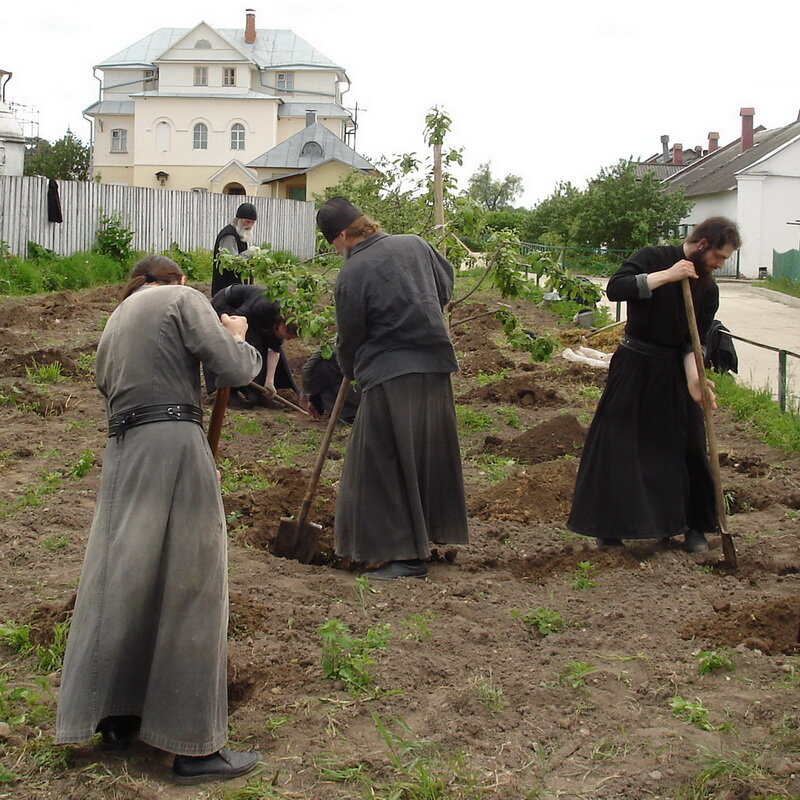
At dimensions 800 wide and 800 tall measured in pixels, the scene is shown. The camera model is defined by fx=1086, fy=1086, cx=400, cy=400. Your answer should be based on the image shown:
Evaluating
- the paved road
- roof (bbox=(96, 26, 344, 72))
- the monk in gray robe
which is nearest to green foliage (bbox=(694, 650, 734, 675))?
the monk in gray robe

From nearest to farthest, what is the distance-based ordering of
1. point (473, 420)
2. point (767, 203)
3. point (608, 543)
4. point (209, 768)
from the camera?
point (209, 768) < point (608, 543) < point (473, 420) < point (767, 203)

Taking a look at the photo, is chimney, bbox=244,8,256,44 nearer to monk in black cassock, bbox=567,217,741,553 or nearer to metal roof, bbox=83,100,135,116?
metal roof, bbox=83,100,135,116

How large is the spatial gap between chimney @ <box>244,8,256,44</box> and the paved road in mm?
40109

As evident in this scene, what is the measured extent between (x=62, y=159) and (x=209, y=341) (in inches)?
2405

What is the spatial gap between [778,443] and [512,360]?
5.26m

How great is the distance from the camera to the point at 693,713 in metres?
3.78

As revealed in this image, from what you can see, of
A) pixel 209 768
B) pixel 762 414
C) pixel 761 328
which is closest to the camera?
pixel 209 768

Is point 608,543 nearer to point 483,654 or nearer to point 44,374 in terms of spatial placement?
point 483,654

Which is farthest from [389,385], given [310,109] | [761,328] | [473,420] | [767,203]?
[310,109]

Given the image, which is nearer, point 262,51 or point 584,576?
point 584,576

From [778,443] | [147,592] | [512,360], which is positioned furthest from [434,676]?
[512,360]

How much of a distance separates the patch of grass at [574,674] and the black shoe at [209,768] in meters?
1.28

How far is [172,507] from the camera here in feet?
11.3

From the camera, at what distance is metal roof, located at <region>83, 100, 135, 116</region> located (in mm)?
60781
